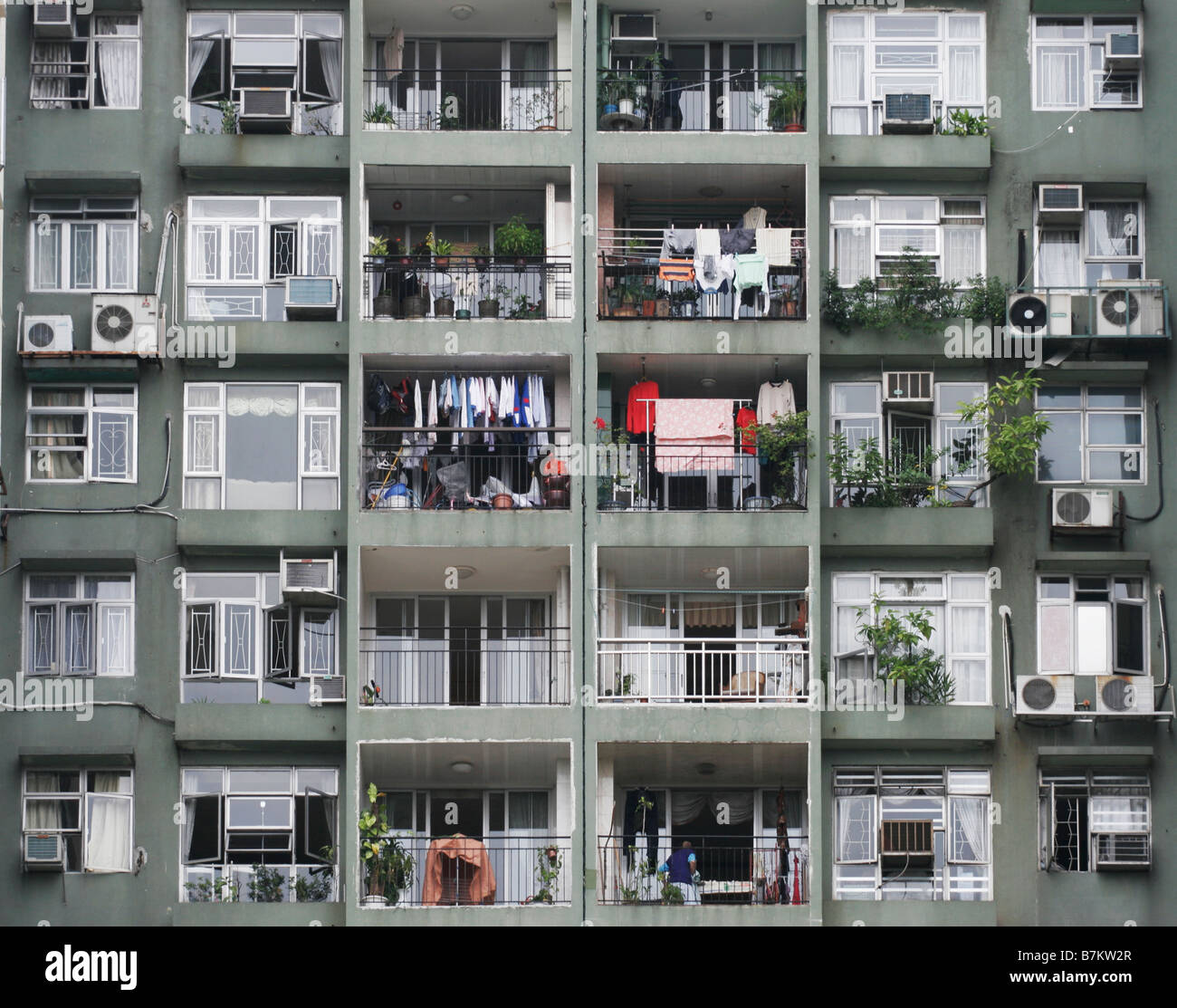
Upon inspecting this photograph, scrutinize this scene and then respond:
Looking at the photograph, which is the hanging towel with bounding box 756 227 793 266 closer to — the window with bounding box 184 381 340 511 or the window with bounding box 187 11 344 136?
the window with bounding box 187 11 344 136

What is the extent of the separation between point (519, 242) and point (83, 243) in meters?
5.53

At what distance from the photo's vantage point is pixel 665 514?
31.3 meters

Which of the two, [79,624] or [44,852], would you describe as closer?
[44,852]

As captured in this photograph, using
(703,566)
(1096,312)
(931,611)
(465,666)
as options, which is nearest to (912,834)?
(931,611)

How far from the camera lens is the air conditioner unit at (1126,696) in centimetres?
3080

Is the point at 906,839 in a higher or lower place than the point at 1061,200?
lower

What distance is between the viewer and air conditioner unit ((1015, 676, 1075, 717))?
30828 millimetres

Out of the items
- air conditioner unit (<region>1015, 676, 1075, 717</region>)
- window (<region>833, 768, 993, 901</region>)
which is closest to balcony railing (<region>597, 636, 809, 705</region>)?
window (<region>833, 768, 993, 901</region>)

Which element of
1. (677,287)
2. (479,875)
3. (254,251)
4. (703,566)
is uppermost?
(254,251)

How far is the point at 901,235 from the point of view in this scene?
32656mm

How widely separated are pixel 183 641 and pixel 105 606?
3.52ft

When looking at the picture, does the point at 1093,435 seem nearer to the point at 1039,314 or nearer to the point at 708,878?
the point at 1039,314

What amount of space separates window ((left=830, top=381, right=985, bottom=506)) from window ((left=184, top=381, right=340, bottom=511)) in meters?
6.45
